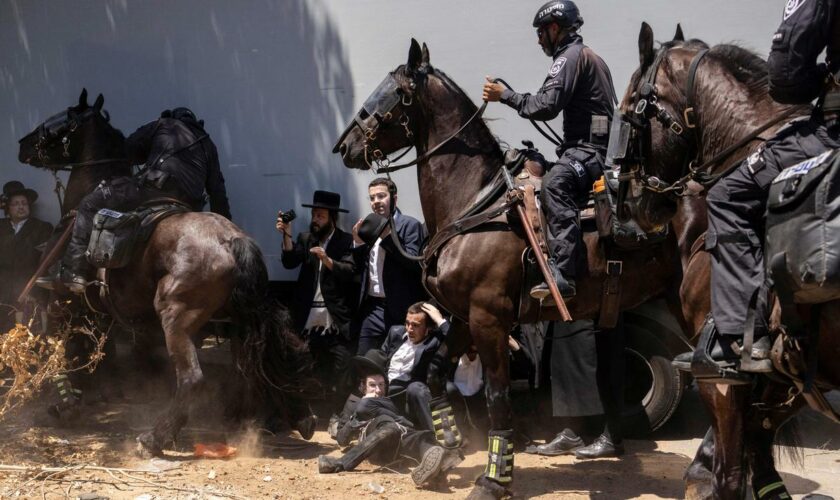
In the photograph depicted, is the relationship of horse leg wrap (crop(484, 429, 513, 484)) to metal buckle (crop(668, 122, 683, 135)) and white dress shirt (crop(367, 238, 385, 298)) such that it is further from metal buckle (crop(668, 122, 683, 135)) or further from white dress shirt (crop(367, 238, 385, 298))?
white dress shirt (crop(367, 238, 385, 298))

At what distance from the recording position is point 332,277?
27.8ft

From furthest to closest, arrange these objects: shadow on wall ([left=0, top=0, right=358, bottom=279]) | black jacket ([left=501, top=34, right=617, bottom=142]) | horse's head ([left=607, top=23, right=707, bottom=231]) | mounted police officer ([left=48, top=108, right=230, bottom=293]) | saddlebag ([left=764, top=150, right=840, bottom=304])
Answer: shadow on wall ([left=0, top=0, right=358, bottom=279])
mounted police officer ([left=48, top=108, right=230, bottom=293])
black jacket ([left=501, top=34, right=617, bottom=142])
horse's head ([left=607, top=23, right=707, bottom=231])
saddlebag ([left=764, top=150, right=840, bottom=304])

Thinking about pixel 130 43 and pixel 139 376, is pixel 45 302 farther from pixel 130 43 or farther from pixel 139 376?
pixel 130 43

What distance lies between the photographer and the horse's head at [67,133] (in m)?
8.64

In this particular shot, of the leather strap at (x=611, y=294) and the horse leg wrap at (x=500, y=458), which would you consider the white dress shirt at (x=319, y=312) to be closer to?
the horse leg wrap at (x=500, y=458)

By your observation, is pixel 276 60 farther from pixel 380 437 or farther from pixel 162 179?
pixel 380 437

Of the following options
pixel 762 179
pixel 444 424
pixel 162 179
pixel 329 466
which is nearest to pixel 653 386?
pixel 444 424

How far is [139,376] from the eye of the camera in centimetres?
931

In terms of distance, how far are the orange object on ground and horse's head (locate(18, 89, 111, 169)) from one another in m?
2.93

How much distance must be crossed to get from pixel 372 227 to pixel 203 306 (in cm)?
154

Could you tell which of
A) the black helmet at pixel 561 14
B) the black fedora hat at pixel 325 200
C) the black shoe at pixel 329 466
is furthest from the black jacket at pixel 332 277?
the black helmet at pixel 561 14

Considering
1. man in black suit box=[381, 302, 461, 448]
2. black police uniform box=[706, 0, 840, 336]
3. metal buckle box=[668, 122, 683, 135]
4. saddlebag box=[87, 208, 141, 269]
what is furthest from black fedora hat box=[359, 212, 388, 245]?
black police uniform box=[706, 0, 840, 336]

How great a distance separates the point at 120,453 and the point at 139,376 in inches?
77.5

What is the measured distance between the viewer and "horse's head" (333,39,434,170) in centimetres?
659
